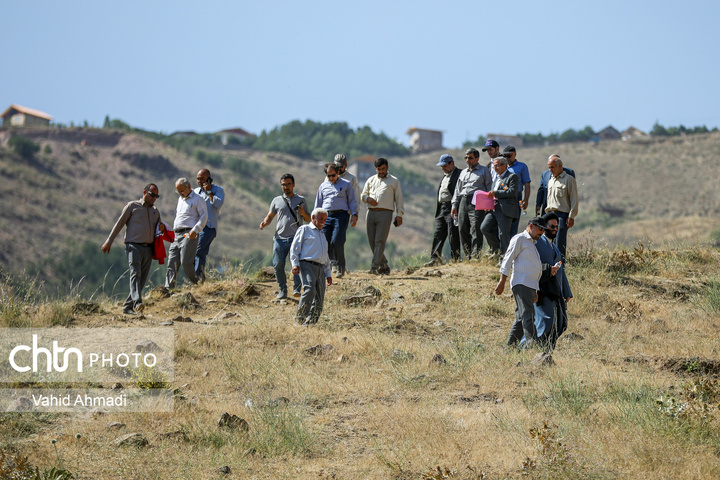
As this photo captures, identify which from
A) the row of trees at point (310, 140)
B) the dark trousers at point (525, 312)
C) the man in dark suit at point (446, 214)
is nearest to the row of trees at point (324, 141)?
the row of trees at point (310, 140)

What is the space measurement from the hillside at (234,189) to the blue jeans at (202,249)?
148ft

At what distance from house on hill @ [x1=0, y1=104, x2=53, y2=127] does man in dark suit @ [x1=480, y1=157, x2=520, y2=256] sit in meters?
97.3

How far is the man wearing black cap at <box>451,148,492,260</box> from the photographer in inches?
427

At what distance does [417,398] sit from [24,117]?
10606cm

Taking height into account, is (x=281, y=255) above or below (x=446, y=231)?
below

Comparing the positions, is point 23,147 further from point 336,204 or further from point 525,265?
point 525,265

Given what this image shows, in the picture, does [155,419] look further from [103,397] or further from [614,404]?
[614,404]

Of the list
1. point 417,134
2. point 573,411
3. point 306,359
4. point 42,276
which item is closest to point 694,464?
point 573,411

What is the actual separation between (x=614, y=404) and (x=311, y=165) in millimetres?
103980

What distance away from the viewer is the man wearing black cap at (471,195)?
35.6ft

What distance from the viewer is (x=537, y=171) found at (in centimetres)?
8531

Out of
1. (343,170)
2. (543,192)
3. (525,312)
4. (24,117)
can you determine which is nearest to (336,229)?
(343,170)

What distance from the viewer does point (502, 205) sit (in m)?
10.4

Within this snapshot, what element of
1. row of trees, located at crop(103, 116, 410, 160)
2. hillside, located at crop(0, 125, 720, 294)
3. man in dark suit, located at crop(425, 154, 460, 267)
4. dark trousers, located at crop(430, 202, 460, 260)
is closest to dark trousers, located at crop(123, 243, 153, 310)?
man in dark suit, located at crop(425, 154, 460, 267)
